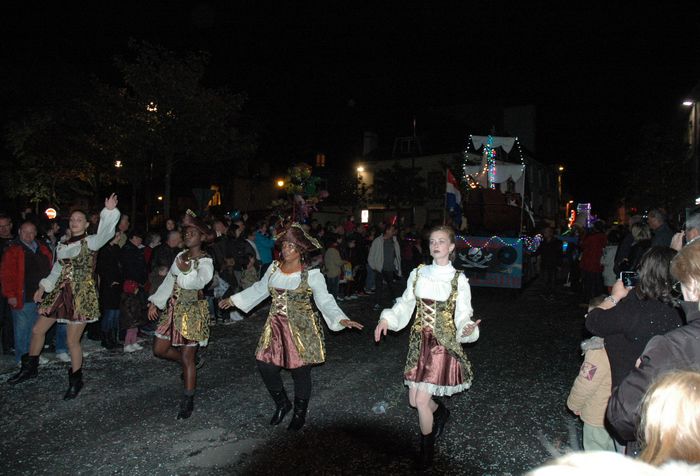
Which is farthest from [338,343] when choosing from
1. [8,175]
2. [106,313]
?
[8,175]

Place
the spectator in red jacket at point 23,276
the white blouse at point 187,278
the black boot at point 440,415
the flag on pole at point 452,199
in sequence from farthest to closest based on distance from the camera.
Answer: the flag on pole at point 452,199 → the spectator in red jacket at point 23,276 → the white blouse at point 187,278 → the black boot at point 440,415

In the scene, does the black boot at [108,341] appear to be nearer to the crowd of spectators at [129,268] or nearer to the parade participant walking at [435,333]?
the crowd of spectators at [129,268]

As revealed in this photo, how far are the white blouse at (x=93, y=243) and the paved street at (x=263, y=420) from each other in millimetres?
1216

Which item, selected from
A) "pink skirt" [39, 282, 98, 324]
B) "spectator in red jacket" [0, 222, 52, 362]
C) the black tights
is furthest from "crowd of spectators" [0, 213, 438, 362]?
"pink skirt" [39, 282, 98, 324]

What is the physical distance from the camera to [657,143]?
76.4 feet

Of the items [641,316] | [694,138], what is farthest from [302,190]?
[694,138]


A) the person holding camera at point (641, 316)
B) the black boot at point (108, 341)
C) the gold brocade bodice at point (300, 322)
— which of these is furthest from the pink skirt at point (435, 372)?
the black boot at point (108, 341)

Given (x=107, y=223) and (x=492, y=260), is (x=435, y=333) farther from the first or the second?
(x=492, y=260)

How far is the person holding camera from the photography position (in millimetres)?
2967

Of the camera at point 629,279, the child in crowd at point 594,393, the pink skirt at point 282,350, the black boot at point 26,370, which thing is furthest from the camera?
the black boot at point 26,370

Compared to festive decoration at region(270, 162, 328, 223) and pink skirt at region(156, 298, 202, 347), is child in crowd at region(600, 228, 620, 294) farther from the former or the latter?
pink skirt at region(156, 298, 202, 347)

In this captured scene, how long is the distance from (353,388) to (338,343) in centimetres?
234

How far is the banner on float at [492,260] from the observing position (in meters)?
13.7

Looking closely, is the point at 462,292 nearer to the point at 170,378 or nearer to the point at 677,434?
the point at 677,434
